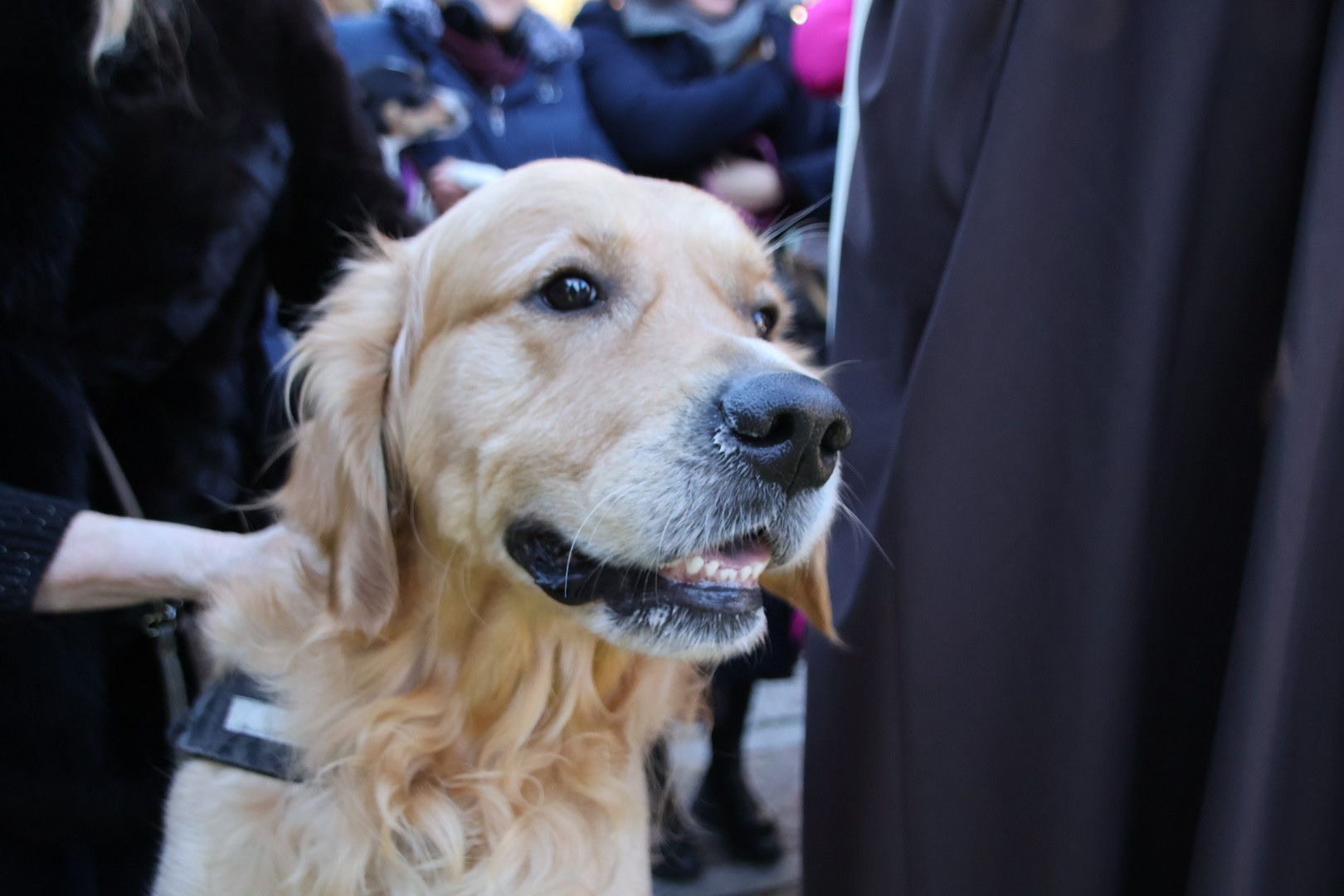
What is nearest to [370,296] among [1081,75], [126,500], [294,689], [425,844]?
[126,500]

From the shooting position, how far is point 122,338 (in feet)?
5.75

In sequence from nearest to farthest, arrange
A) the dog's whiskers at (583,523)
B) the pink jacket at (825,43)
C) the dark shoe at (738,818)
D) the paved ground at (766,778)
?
the dog's whiskers at (583,523) → the pink jacket at (825,43) → the paved ground at (766,778) → the dark shoe at (738,818)

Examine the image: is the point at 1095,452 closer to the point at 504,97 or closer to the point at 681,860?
the point at 681,860

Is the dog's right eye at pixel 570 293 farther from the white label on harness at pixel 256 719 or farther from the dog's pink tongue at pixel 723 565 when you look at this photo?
the white label on harness at pixel 256 719

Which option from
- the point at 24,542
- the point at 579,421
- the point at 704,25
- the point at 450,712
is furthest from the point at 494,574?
the point at 704,25

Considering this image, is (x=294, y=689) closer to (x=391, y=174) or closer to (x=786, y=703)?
(x=391, y=174)

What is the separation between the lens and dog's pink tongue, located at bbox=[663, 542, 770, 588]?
1.51m

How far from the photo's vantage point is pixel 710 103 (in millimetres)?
2900

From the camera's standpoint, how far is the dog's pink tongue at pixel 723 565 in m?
1.51

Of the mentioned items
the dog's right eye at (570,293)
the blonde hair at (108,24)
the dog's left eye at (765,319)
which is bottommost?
the dog's left eye at (765,319)

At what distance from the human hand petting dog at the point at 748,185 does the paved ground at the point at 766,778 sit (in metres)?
1.48

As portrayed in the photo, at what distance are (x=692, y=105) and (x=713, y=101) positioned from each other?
7 cm

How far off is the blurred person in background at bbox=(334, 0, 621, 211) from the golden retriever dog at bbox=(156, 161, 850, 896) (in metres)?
1.29

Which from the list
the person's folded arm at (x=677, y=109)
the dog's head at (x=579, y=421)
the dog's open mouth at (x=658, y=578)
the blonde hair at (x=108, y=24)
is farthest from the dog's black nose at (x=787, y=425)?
the person's folded arm at (x=677, y=109)
